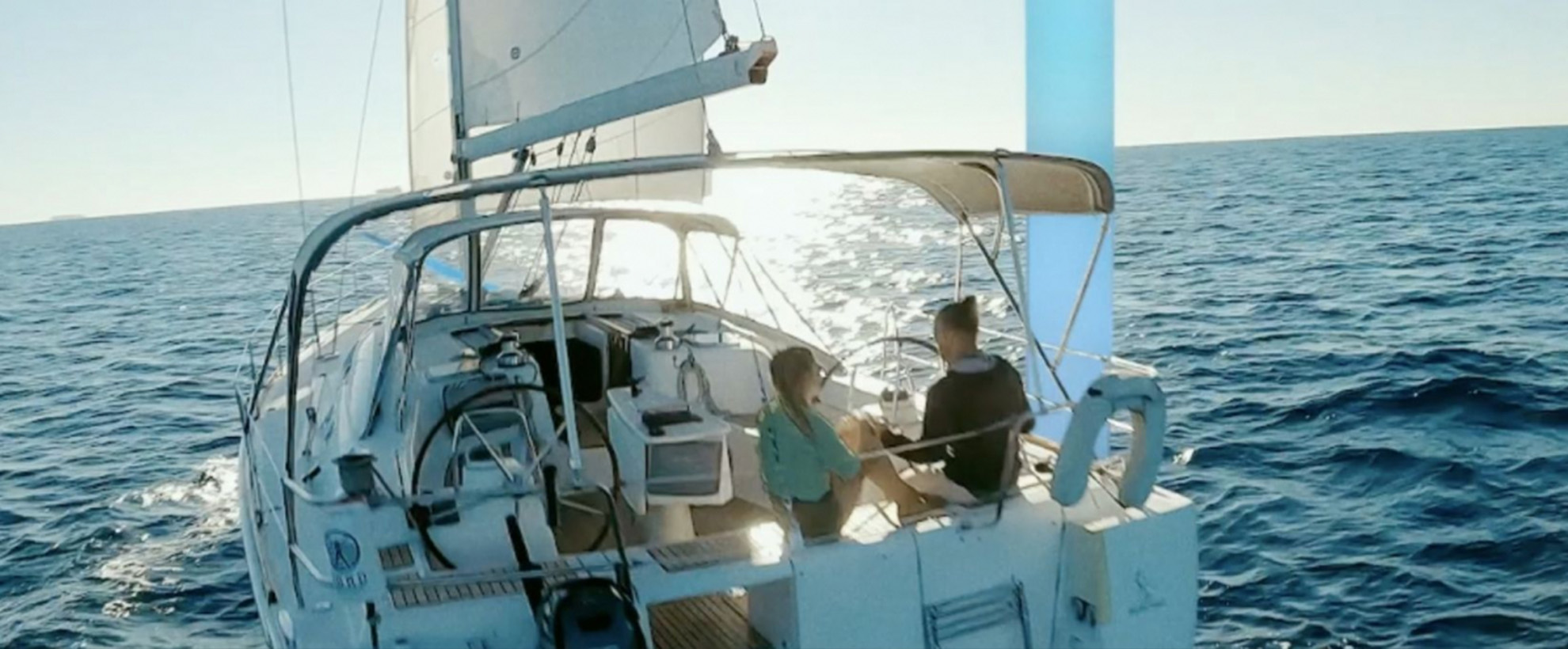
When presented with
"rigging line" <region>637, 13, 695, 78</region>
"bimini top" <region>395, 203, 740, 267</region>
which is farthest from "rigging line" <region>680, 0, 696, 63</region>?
"bimini top" <region>395, 203, 740, 267</region>

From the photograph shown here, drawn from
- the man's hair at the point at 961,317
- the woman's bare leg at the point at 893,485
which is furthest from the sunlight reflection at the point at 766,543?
the man's hair at the point at 961,317

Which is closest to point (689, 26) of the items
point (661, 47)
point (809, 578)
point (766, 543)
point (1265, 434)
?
point (661, 47)

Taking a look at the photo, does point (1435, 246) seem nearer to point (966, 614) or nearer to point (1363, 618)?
point (1363, 618)

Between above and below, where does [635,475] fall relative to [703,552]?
above

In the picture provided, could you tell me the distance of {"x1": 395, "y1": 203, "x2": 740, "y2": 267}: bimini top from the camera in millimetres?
8008

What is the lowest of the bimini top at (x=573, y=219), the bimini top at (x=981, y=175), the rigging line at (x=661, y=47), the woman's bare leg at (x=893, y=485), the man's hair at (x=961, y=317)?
the woman's bare leg at (x=893, y=485)

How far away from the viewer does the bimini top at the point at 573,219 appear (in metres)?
8.01

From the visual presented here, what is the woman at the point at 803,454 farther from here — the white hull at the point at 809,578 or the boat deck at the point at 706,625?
the boat deck at the point at 706,625

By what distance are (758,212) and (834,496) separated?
79180 mm

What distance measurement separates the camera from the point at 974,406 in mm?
5566

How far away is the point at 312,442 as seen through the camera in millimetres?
7480

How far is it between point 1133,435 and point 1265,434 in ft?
26.6

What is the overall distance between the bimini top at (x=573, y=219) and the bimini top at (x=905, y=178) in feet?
6.11

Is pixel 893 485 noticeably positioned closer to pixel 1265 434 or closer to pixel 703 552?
pixel 703 552
